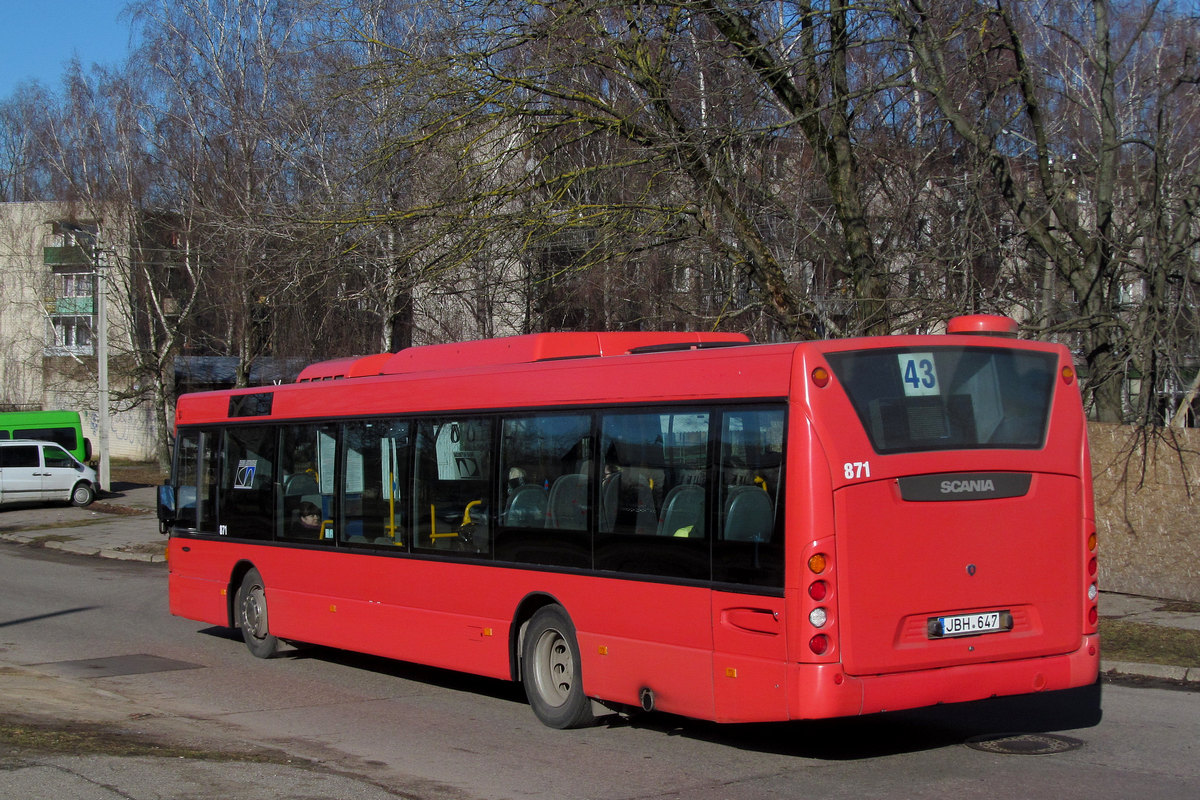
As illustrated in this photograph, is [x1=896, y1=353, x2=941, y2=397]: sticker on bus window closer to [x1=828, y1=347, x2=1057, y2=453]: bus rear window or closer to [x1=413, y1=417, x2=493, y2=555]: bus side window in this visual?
[x1=828, y1=347, x2=1057, y2=453]: bus rear window

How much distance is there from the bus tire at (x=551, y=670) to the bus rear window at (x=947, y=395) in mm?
2826

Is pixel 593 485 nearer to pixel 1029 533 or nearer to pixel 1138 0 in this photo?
pixel 1029 533

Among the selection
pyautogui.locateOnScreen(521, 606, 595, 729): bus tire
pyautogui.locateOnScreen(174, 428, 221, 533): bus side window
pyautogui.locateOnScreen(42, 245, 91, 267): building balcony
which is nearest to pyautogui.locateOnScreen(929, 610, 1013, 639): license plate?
pyautogui.locateOnScreen(521, 606, 595, 729): bus tire

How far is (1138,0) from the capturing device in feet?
89.4

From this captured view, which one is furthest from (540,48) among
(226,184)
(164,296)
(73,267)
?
(73,267)

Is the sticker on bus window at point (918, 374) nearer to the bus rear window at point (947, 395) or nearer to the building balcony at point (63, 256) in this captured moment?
the bus rear window at point (947, 395)

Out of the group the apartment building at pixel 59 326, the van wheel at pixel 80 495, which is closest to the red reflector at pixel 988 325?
the van wheel at pixel 80 495

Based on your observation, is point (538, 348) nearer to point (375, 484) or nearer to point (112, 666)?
point (375, 484)

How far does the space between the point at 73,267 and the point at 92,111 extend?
1013cm

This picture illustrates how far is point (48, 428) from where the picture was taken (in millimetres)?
38844

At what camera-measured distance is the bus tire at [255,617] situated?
1202 cm

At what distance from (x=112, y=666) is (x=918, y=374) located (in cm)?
849

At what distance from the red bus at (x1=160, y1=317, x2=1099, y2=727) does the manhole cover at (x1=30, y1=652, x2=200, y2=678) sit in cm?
294

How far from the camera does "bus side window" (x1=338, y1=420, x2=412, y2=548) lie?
33.1ft
